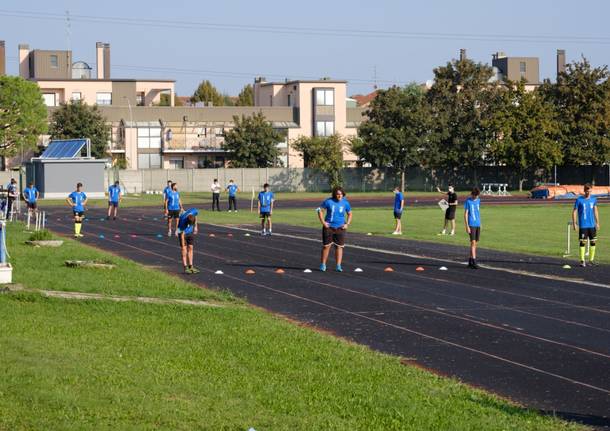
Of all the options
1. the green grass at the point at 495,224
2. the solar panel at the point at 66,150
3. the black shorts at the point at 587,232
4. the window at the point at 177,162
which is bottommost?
the green grass at the point at 495,224

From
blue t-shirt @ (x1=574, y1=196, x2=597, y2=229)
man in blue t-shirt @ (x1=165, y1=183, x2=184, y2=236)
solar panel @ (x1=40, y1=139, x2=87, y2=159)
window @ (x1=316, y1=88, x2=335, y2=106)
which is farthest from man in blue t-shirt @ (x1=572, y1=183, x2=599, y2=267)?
window @ (x1=316, y1=88, x2=335, y2=106)

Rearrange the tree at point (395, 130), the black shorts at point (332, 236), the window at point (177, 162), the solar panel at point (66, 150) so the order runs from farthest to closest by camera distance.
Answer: the window at point (177, 162), the tree at point (395, 130), the solar panel at point (66, 150), the black shorts at point (332, 236)

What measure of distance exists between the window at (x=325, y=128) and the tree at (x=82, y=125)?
761 inches

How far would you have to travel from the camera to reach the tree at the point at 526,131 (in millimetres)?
81312

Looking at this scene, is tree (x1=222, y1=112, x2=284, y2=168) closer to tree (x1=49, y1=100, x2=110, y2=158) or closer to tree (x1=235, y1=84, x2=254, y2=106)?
tree (x1=49, y1=100, x2=110, y2=158)

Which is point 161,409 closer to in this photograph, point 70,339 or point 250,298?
point 70,339

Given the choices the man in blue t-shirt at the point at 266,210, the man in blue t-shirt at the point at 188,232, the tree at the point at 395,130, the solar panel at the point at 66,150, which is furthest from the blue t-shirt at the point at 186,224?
the tree at the point at 395,130

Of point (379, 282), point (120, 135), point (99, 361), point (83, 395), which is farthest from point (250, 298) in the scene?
point (120, 135)

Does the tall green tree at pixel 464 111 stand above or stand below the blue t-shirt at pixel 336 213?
above

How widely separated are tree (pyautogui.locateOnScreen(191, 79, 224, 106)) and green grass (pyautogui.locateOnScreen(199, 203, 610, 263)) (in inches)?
3849

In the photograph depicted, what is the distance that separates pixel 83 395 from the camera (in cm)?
948

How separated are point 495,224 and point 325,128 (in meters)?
59.5

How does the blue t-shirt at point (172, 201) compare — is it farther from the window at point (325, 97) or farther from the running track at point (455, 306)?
the window at point (325, 97)

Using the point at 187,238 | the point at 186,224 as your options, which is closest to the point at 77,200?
the point at 187,238
